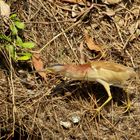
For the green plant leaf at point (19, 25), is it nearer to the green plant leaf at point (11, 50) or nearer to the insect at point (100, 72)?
the green plant leaf at point (11, 50)

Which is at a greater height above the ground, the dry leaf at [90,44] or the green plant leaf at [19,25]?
the green plant leaf at [19,25]

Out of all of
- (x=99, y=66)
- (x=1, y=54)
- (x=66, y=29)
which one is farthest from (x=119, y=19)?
(x=1, y=54)

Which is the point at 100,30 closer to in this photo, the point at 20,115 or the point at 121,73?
the point at 121,73

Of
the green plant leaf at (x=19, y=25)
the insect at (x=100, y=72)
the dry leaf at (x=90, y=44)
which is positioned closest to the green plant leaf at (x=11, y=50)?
the green plant leaf at (x=19, y=25)

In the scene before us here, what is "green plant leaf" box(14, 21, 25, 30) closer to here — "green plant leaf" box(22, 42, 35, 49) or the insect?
"green plant leaf" box(22, 42, 35, 49)

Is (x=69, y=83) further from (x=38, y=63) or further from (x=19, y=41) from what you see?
(x=19, y=41)

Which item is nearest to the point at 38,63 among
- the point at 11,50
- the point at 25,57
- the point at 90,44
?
the point at 25,57

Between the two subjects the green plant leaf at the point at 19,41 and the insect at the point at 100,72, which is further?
the green plant leaf at the point at 19,41
